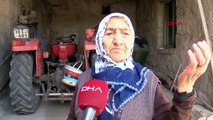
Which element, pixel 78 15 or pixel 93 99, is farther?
pixel 78 15

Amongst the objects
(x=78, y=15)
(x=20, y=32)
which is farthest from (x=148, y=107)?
(x=78, y=15)

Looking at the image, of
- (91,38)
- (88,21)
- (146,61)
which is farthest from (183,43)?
(88,21)

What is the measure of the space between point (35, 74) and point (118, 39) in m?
3.53

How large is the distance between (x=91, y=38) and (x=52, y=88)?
912mm

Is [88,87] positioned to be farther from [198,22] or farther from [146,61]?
[146,61]

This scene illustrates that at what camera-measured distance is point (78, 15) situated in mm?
10398

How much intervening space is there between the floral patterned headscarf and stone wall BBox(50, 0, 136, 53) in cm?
900

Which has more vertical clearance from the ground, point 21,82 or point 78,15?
point 78,15

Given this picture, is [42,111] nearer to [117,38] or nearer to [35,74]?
[35,74]

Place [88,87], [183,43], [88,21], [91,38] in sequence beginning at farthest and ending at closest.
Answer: [88,21]
[183,43]
[91,38]
[88,87]

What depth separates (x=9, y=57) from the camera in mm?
5434

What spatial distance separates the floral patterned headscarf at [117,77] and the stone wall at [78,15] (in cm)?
900

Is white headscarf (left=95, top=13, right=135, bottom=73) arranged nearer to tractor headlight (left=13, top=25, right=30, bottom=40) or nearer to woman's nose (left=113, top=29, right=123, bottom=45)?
woman's nose (left=113, top=29, right=123, bottom=45)

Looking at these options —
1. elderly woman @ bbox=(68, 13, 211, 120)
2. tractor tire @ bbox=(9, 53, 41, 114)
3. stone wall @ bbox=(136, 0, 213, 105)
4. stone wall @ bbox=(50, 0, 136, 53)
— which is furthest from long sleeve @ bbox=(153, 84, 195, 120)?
stone wall @ bbox=(50, 0, 136, 53)
